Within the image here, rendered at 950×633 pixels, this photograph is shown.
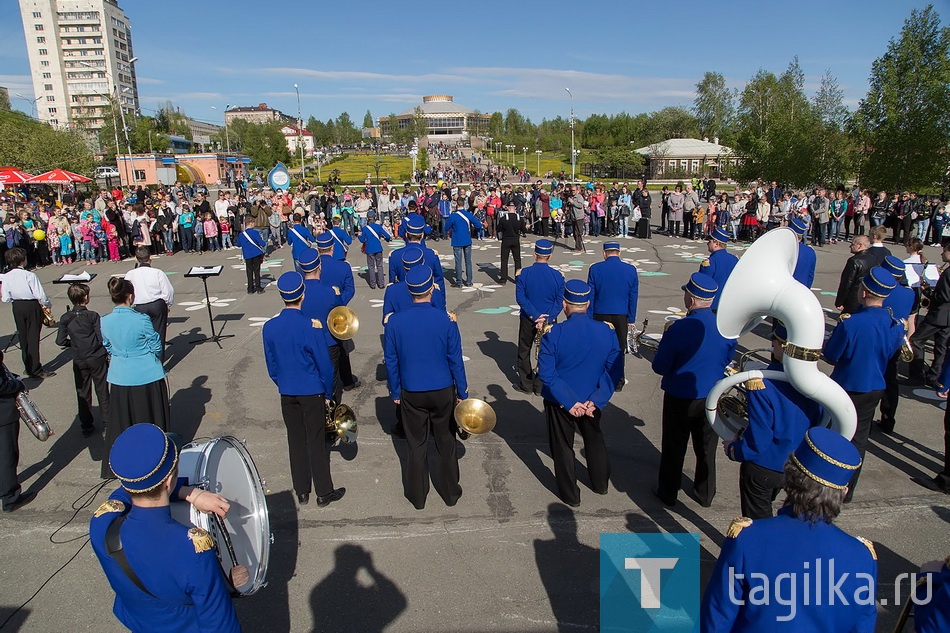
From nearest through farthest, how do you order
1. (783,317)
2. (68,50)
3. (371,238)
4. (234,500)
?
1. (234,500)
2. (783,317)
3. (371,238)
4. (68,50)

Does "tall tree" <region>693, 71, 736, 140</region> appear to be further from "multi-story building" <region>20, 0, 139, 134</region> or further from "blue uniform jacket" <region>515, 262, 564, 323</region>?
"multi-story building" <region>20, 0, 139, 134</region>

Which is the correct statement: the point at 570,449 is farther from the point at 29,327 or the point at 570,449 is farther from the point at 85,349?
the point at 29,327

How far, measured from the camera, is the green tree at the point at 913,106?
2117 centimetres

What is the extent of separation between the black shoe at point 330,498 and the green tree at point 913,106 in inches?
997

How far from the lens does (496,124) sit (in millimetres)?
121000

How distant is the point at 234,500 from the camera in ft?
11.2

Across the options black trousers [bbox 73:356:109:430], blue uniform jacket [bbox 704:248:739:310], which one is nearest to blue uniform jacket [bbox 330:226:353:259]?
black trousers [bbox 73:356:109:430]

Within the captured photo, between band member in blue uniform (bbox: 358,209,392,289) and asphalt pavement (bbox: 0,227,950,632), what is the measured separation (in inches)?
183

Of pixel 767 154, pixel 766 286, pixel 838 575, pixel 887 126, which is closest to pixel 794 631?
pixel 838 575

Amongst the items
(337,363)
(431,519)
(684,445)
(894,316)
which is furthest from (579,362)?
(894,316)

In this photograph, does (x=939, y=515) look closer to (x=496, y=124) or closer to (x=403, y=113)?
(x=496, y=124)

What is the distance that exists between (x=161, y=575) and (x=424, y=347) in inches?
108

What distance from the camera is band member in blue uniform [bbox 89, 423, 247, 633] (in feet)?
7.89

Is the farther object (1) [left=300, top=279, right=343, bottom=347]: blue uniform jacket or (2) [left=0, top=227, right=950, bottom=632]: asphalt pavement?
(1) [left=300, top=279, right=343, bottom=347]: blue uniform jacket
